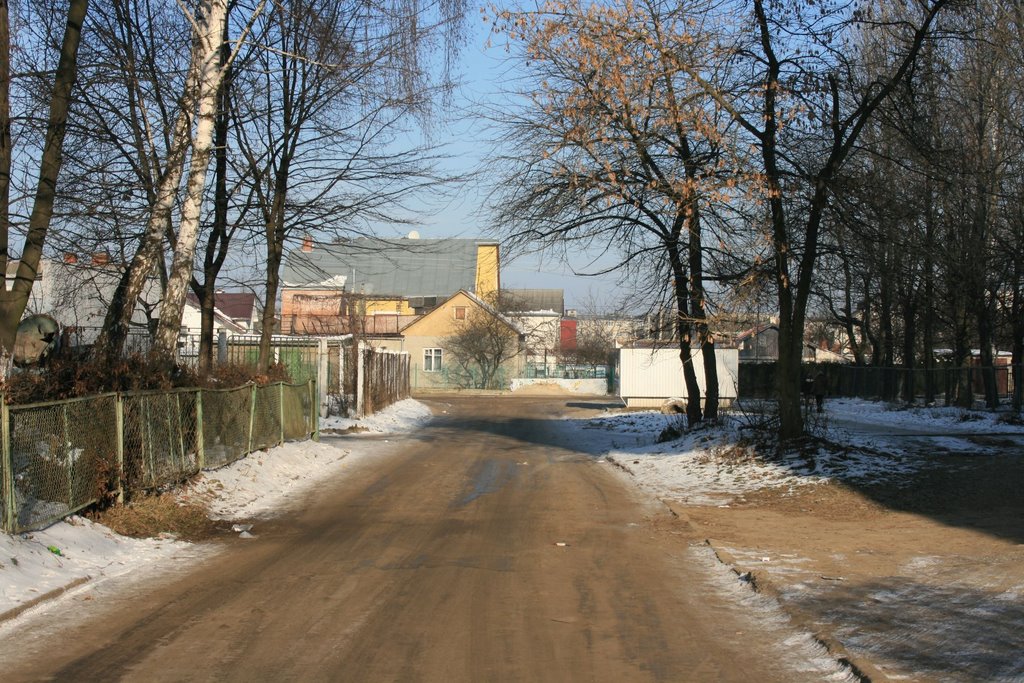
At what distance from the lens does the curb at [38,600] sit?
6.70 metres

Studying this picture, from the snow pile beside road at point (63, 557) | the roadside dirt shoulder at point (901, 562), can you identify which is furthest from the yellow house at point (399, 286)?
the snow pile beside road at point (63, 557)

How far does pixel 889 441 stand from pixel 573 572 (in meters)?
9.79

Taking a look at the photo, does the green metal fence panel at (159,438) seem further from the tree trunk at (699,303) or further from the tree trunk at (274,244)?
the tree trunk at (699,303)

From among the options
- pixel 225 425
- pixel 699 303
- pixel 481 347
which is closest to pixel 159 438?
pixel 225 425

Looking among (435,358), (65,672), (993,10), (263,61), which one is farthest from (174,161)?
(435,358)

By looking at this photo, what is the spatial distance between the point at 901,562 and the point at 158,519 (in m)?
7.71

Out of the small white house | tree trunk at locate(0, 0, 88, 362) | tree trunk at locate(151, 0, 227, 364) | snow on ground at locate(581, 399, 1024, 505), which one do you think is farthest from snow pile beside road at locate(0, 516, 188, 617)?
the small white house

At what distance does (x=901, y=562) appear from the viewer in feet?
28.2

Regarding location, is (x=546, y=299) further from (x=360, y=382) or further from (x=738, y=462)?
(x=738, y=462)

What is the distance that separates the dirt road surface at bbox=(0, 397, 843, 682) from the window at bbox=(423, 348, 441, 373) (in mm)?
52020

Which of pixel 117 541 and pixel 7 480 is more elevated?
pixel 7 480

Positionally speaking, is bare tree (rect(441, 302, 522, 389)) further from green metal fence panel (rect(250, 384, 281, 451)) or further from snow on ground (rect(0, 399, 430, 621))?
snow on ground (rect(0, 399, 430, 621))

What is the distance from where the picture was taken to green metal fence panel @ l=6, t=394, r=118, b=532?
8.29 m

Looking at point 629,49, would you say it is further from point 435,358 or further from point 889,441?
point 435,358
